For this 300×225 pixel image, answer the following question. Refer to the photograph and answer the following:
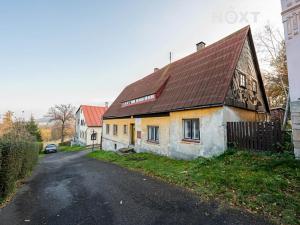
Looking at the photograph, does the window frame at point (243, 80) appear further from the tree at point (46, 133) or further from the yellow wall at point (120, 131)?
the tree at point (46, 133)

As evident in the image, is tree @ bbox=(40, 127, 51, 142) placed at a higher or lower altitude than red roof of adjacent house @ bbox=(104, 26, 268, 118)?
lower

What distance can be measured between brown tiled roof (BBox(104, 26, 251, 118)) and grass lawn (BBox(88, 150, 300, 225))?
3050 millimetres

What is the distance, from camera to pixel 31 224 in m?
4.57

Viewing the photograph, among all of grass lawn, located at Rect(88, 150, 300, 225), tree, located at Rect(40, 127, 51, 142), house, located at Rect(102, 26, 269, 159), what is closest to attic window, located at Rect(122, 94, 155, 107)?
house, located at Rect(102, 26, 269, 159)

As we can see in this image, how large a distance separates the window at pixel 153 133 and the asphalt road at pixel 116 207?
638cm

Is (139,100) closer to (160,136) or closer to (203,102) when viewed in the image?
(160,136)

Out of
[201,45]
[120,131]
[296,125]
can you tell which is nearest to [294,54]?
[296,125]

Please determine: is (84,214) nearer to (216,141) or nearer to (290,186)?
(290,186)

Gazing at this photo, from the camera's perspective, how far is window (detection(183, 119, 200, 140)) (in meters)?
10.8

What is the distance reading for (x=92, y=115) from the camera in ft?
123

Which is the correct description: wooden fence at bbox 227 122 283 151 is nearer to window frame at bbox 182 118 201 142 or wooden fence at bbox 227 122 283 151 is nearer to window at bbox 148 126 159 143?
window frame at bbox 182 118 201 142

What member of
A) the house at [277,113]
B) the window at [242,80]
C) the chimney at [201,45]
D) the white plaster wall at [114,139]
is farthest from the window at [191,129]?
the chimney at [201,45]

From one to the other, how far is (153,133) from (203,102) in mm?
5544

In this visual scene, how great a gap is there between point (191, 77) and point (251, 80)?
4177 mm
